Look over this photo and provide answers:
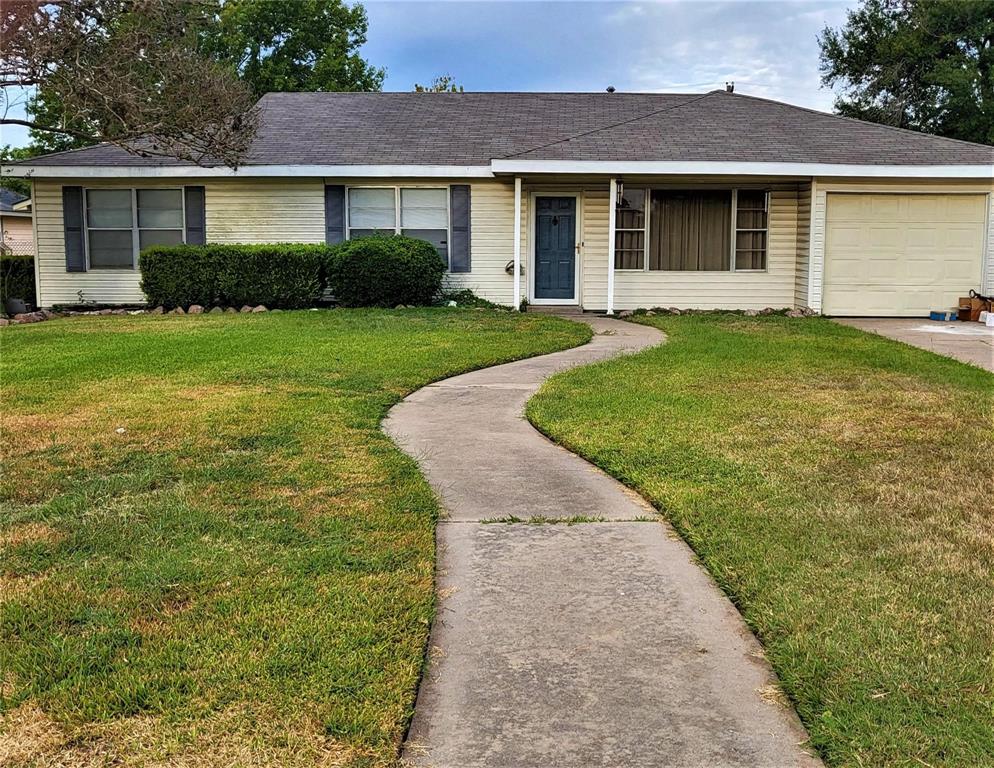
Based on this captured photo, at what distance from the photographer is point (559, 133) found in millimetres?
17844

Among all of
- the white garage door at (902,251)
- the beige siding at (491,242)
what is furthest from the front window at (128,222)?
the white garage door at (902,251)

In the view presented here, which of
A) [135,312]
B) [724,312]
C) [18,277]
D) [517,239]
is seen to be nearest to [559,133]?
[517,239]

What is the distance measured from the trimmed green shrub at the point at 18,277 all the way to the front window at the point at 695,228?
36.3 ft

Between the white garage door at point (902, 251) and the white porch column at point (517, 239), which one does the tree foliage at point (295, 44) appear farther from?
the white garage door at point (902, 251)

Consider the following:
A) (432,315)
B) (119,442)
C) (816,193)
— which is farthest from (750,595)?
(816,193)

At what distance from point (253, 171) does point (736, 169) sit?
8.13 m

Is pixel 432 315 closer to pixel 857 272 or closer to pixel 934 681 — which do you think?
pixel 857 272

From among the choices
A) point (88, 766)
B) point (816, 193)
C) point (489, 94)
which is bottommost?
point (88, 766)

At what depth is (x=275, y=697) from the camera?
294 centimetres

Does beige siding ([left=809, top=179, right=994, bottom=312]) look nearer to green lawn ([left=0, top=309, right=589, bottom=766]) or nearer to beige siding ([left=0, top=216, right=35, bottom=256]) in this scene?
green lawn ([left=0, top=309, right=589, bottom=766])

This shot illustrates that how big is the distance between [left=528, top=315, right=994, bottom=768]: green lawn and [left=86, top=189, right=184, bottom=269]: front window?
1044cm

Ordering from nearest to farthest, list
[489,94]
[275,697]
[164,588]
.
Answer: [275,697] < [164,588] < [489,94]

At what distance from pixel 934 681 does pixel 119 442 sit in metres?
5.11

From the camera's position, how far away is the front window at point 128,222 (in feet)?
56.0
